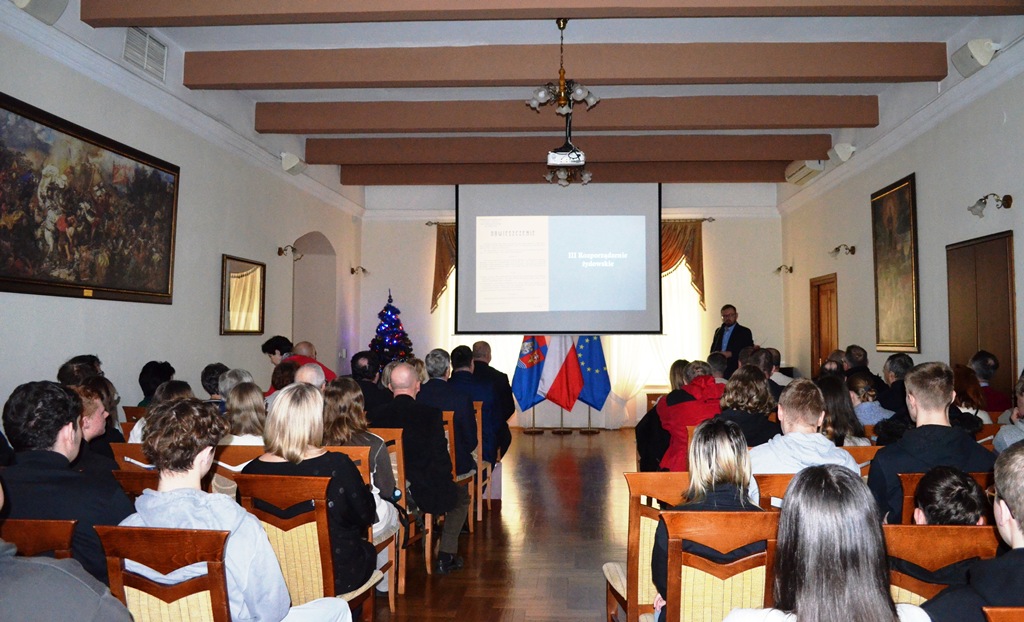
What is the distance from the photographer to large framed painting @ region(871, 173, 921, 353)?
699cm

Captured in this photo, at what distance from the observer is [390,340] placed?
35.2 ft

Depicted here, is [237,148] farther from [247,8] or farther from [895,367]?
[895,367]

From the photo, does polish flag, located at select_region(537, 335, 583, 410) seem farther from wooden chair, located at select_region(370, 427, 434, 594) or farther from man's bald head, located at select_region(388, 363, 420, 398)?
wooden chair, located at select_region(370, 427, 434, 594)

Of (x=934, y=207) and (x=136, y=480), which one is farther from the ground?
(x=934, y=207)

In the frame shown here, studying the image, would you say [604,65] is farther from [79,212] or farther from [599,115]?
[79,212]

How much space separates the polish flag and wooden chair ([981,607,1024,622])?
9.90 meters

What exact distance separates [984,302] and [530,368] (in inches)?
260

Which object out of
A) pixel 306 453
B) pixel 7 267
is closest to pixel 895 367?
pixel 306 453

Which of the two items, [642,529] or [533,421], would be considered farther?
[533,421]

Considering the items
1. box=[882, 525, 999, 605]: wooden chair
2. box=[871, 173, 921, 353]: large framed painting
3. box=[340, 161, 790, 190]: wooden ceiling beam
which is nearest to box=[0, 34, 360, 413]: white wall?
box=[340, 161, 790, 190]: wooden ceiling beam

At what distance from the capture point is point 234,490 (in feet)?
10.7

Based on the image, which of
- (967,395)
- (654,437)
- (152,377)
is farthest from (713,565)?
(152,377)

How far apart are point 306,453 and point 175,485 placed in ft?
2.56

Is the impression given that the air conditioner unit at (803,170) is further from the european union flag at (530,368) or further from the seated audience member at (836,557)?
the seated audience member at (836,557)
